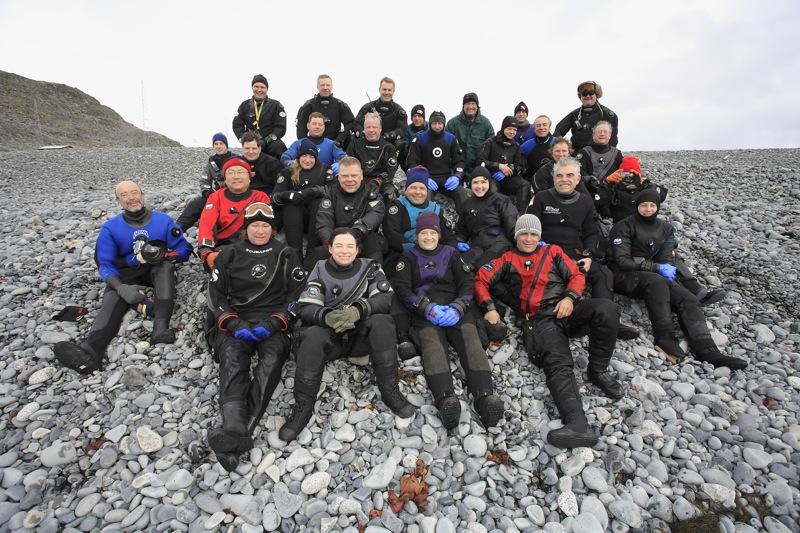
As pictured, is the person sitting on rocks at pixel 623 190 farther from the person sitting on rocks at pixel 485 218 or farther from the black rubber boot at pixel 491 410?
the black rubber boot at pixel 491 410

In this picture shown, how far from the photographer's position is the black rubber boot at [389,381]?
5.29 m

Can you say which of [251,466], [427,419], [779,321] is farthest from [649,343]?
[251,466]

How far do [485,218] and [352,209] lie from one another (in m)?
2.67

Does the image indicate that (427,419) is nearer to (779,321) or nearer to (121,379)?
(121,379)

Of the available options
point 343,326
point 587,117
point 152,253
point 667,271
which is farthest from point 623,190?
point 152,253

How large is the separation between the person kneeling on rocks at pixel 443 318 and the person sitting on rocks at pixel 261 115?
22.2 ft

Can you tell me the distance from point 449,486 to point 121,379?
475 centimetres

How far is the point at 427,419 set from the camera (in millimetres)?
5293

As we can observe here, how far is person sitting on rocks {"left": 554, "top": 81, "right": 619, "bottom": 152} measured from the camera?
10.6 metres

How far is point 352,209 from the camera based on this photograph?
7.93m

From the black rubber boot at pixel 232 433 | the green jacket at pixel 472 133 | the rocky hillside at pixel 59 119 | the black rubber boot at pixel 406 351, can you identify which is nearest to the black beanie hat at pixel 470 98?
the green jacket at pixel 472 133

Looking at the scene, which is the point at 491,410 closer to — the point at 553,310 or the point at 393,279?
the point at 553,310

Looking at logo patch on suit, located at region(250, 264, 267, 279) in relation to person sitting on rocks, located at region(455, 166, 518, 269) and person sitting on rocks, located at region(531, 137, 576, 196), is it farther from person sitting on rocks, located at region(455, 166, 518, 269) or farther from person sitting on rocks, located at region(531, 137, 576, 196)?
Answer: person sitting on rocks, located at region(531, 137, 576, 196)

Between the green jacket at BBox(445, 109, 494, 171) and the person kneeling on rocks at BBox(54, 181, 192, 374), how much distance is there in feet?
25.0
